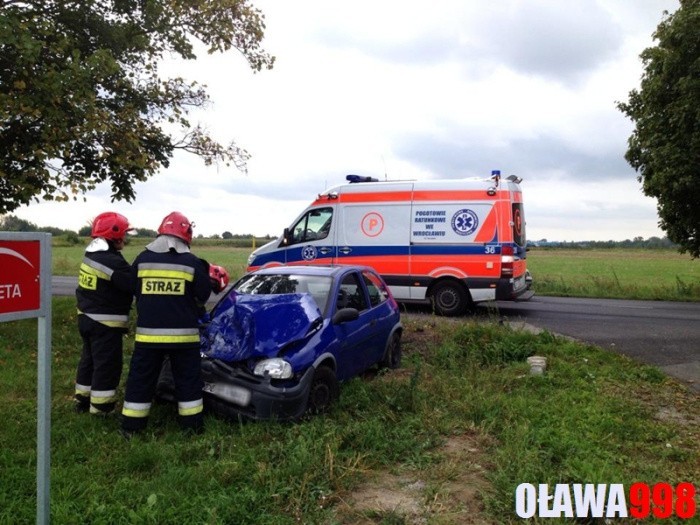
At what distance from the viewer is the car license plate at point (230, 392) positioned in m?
4.80

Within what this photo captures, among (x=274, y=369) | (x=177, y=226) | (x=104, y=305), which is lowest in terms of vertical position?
(x=274, y=369)

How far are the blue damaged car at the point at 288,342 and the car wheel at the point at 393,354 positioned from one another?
18cm

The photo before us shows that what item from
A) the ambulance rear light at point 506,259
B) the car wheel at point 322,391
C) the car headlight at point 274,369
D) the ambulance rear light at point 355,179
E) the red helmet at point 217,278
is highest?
the ambulance rear light at point 355,179

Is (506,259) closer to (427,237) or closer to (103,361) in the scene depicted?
(427,237)

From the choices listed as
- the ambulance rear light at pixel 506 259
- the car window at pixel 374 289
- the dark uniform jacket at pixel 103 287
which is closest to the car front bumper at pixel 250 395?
the dark uniform jacket at pixel 103 287

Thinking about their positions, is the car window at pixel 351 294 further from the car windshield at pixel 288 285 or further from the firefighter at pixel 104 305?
the firefighter at pixel 104 305

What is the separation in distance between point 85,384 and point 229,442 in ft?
6.00

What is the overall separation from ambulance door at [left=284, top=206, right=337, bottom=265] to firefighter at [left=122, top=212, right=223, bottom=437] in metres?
7.69

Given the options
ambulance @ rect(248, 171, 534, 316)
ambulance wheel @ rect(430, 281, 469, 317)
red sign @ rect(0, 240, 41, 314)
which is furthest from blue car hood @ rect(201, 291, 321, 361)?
ambulance wheel @ rect(430, 281, 469, 317)

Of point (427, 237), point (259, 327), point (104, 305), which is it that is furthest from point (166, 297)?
point (427, 237)

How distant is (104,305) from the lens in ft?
16.6

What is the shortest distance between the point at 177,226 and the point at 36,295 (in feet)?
6.23

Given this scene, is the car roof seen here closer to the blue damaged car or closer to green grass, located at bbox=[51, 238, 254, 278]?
the blue damaged car

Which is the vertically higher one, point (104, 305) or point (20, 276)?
point (20, 276)
